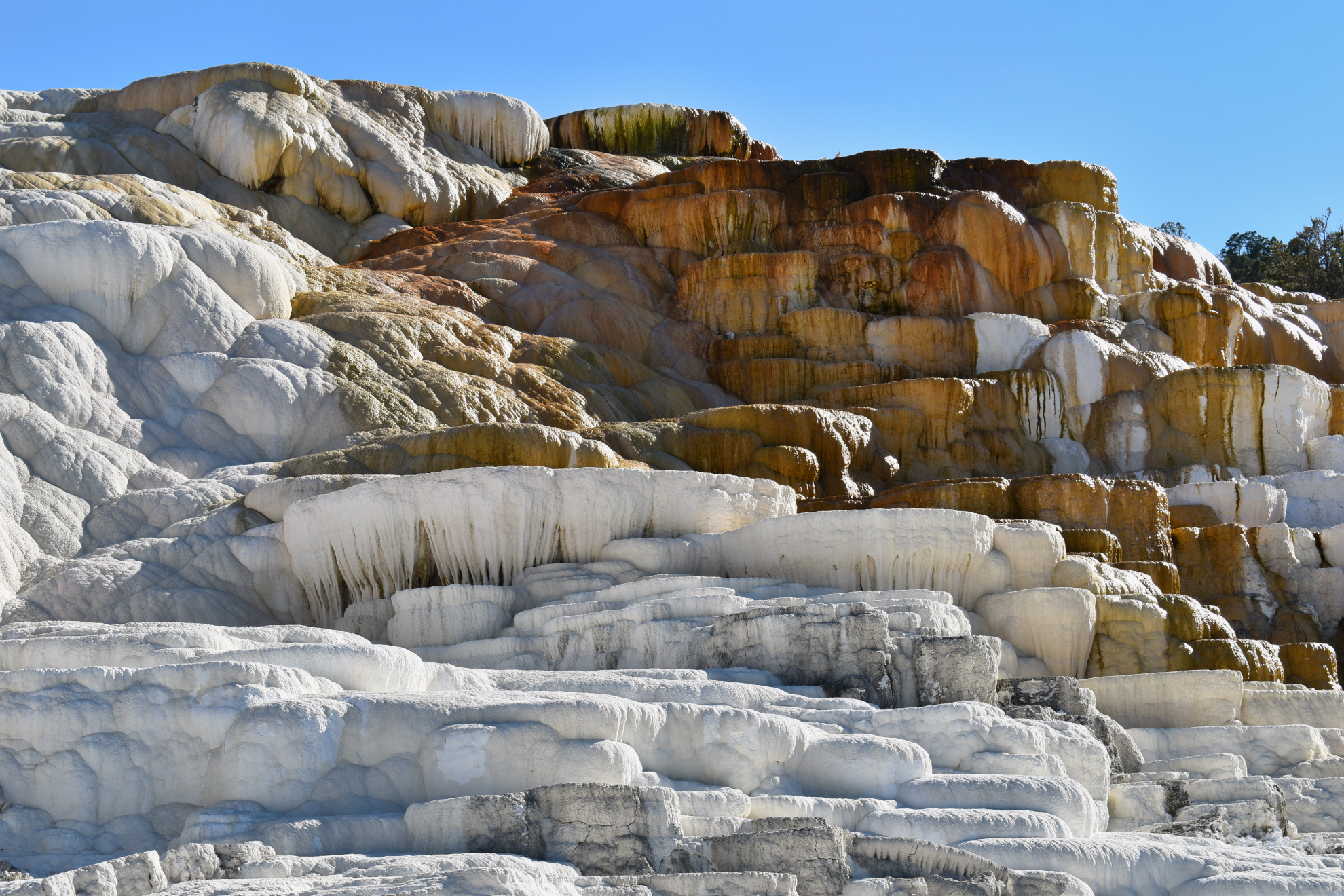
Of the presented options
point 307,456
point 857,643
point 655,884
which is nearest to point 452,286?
point 307,456

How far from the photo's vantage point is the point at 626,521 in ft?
49.1

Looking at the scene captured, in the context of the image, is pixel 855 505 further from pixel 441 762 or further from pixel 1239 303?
pixel 1239 303

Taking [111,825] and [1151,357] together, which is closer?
[111,825]

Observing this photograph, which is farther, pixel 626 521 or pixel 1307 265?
pixel 1307 265

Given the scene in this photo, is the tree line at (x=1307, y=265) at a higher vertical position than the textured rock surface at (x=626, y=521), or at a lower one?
higher

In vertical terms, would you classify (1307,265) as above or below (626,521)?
above

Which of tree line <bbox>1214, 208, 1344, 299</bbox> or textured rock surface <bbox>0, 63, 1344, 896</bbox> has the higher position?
tree line <bbox>1214, 208, 1344, 299</bbox>

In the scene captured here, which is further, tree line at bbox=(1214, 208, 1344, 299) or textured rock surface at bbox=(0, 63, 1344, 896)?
tree line at bbox=(1214, 208, 1344, 299)

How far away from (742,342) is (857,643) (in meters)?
15.6

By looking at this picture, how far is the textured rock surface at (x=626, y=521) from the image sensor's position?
742 centimetres

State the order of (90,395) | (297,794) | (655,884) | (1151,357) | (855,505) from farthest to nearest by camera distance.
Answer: (1151,357) < (855,505) < (90,395) < (297,794) < (655,884)

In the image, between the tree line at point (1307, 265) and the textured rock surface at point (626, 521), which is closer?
the textured rock surface at point (626, 521)

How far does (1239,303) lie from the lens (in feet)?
93.8

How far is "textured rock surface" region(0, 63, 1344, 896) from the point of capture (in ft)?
24.3
